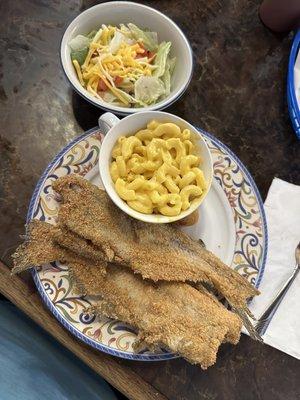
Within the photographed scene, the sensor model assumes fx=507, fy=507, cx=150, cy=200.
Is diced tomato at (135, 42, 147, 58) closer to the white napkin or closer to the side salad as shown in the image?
the side salad

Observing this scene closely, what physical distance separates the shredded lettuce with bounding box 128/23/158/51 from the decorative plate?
270 mm

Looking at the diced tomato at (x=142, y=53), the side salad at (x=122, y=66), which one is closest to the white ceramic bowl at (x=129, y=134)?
the side salad at (x=122, y=66)

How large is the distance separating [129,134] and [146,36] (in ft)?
1.02

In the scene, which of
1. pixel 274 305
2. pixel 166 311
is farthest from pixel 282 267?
pixel 166 311

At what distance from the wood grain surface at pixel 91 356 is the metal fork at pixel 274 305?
0.27 m

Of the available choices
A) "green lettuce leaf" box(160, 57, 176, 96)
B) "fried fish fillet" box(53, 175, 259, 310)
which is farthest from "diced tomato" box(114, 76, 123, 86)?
"fried fish fillet" box(53, 175, 259, 310)

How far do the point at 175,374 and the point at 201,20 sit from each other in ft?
3.07

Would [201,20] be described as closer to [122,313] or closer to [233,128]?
[233,128]

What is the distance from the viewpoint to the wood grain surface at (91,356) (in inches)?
44.3

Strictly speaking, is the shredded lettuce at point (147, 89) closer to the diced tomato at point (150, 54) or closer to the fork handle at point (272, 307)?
the diced tomato at point (150, 54)

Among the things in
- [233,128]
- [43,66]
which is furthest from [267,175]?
[43,66]

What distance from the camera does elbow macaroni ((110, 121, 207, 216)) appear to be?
3.55 feet

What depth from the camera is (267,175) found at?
130 cm

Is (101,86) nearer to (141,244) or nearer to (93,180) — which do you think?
(93,180)
